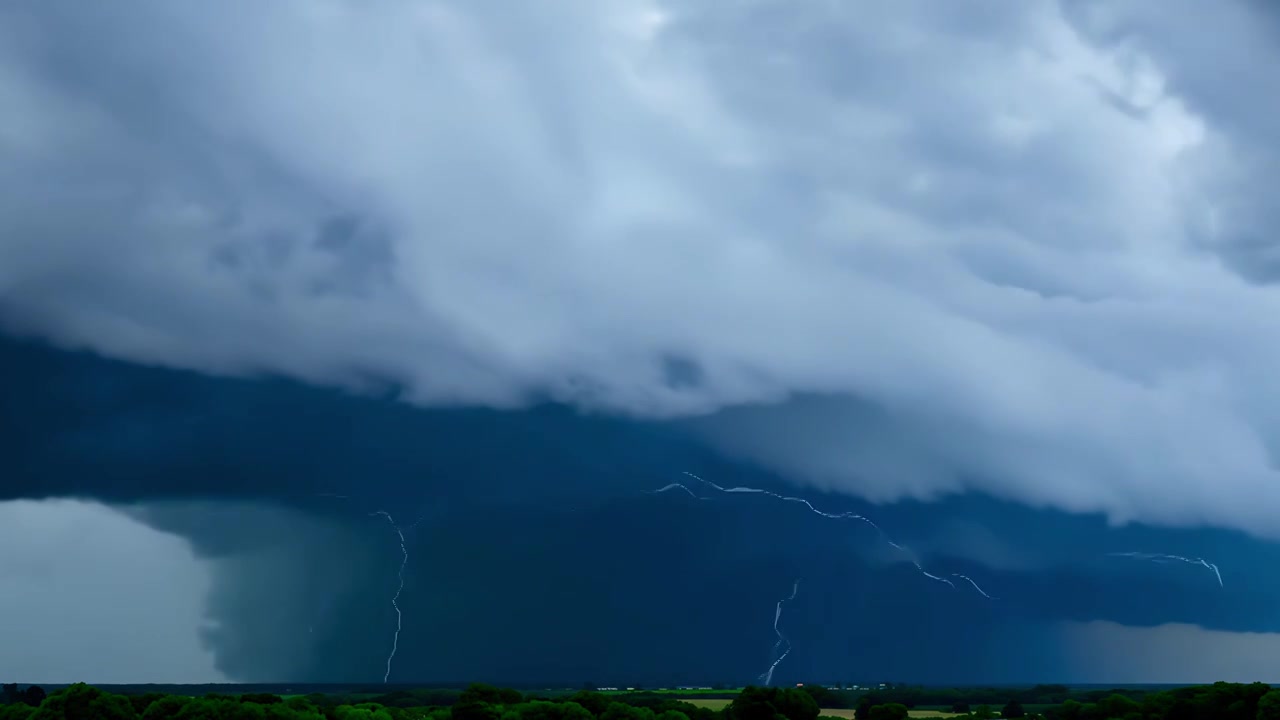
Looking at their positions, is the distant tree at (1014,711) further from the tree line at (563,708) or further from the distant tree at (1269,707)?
the distant tree at (1269,707)

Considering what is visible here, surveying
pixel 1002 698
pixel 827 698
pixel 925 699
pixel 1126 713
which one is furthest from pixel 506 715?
pixel 1002 698

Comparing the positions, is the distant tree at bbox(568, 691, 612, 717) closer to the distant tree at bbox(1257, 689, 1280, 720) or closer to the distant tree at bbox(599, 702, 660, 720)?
the distant tree at bbox(599, 702, 660, 720)

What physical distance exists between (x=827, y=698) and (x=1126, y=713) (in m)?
70.6

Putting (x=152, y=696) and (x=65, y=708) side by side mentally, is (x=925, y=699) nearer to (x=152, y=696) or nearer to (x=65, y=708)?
(x=152, y=696)

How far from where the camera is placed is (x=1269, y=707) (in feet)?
290

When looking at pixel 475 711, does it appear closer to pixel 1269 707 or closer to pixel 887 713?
pixel 887 713

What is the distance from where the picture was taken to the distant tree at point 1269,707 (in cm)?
8719

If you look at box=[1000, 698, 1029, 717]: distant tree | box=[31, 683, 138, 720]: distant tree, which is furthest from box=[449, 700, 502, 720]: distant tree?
box=[1000, 698, 1029, 717]: distant tree


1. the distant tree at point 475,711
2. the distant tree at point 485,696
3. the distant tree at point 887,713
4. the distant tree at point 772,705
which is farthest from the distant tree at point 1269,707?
the distant tree at point 485,696

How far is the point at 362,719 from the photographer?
10656cm

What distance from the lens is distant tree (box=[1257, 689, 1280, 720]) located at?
8719 cm

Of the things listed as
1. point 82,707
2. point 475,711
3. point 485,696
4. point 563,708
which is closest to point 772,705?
point 563,708

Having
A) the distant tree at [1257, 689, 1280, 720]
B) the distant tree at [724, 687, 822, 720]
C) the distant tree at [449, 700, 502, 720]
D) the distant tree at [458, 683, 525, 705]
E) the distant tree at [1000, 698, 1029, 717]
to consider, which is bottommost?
the distant tree at [449, 700, 502, 720]

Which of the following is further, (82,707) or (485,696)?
(485,696)
